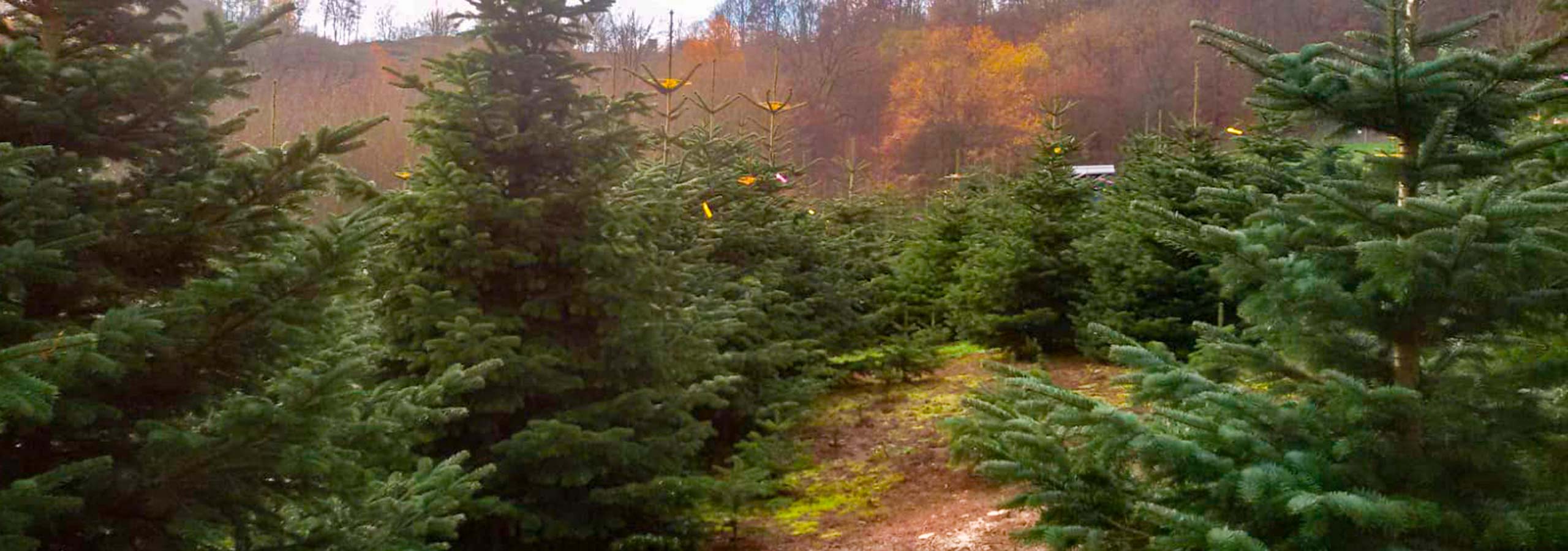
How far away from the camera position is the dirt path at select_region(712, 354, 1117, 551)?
20.6 feet

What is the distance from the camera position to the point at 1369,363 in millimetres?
3445

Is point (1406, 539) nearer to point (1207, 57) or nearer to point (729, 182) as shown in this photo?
point (729, 182)

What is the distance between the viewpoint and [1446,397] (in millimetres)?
3150

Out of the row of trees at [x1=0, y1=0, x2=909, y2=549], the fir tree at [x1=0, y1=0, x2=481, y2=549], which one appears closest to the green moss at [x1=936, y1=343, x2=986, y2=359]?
the row of trees at [x1=0, y1=0, x2=909, y2=549]

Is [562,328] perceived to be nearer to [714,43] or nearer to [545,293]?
[545,293]

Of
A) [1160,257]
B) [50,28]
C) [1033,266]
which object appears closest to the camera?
[50,28]

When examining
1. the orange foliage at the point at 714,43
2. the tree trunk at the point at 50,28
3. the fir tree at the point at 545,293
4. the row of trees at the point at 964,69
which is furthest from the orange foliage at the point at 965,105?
the tree trunk at the point at 50,28

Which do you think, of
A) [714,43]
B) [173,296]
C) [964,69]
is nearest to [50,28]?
[173,296]

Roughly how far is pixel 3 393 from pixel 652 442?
11.8 ft

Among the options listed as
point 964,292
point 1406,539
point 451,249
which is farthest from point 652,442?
point 964,292

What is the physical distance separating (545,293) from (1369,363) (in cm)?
390

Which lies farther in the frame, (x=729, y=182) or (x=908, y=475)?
(x=729, y=182)

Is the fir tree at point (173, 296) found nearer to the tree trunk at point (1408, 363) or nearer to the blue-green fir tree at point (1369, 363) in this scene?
the blue-green fir tree at point (1369, 363)

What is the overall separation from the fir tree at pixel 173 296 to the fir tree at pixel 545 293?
1.83 metres
